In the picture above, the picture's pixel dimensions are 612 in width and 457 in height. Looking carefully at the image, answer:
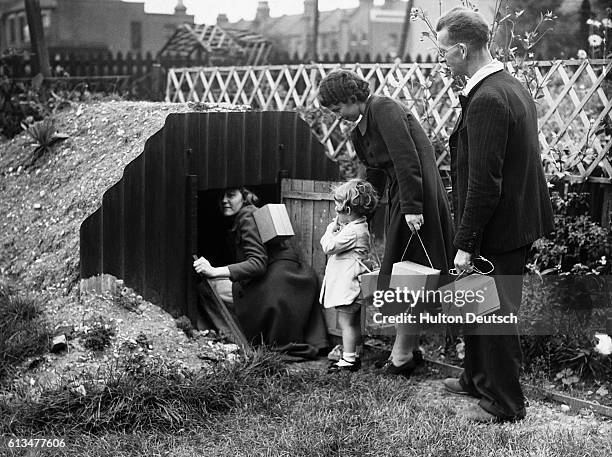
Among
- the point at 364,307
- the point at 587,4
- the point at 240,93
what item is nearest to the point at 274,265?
the point at 364,307

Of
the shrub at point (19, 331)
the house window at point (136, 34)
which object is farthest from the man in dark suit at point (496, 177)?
the house window at point (136, 34)

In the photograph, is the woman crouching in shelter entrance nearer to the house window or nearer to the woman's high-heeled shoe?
the woman's high-heeled shoe

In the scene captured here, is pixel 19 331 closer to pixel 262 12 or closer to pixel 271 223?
pixel 271 223

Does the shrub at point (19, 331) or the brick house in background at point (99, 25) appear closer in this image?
the shrub at point (19, 331)

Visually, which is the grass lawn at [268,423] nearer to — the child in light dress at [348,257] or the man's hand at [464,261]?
the child in light dress at [348,257]

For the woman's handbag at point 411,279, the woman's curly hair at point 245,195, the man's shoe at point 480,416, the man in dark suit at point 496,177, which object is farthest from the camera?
the woman's curly hair at point 245,195

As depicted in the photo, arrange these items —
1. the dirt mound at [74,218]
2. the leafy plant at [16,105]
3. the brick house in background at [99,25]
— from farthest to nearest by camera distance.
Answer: the brick house in background at [99,25] → the leafy plant at [16,105] → the dirt mound at [74,218]

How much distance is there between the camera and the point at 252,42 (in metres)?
16.9

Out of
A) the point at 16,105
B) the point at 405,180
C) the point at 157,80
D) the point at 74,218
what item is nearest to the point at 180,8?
the point at 157,80

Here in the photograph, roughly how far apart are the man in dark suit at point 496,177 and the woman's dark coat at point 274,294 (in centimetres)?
171

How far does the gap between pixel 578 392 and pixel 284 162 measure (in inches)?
108

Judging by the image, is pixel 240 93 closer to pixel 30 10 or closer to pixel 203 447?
pixel 30 10

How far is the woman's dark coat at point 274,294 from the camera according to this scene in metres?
5.71

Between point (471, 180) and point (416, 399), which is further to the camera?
point (416, 399)
